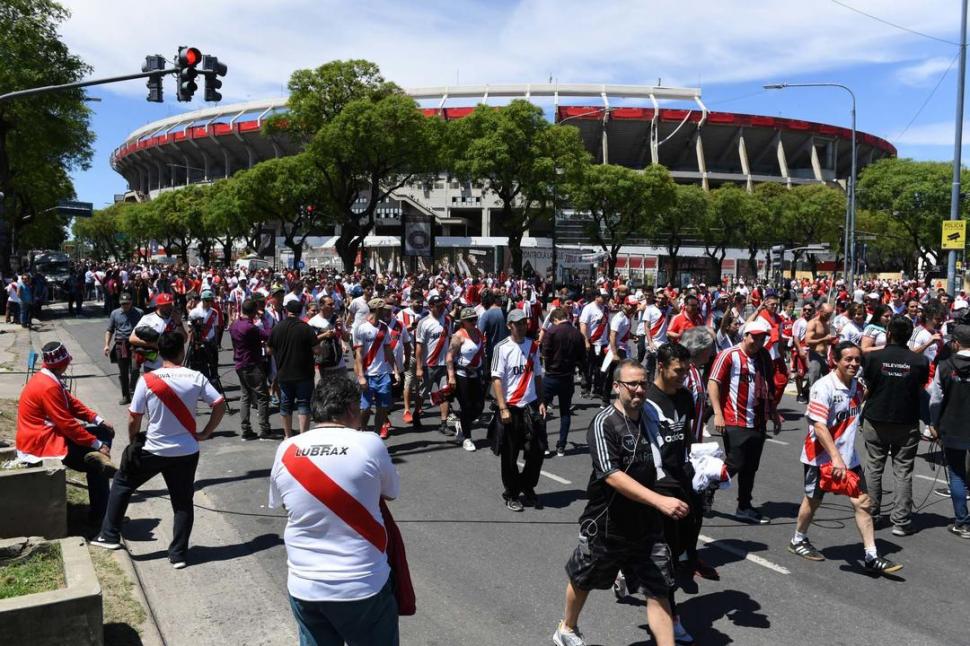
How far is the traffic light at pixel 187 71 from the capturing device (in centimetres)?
1461

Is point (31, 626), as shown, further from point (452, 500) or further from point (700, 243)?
point (700, 243)

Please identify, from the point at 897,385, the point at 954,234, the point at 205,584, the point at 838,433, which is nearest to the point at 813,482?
the point at 838,433

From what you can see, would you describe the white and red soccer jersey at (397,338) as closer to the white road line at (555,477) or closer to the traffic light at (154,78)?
the white road line at (555,477)

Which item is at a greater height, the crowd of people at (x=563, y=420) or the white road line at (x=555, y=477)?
the crowd of people at (x=563, y=420)

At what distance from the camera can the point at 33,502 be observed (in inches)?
210

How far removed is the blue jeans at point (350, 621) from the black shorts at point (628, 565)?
1.26 metres

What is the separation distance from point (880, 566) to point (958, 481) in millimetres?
1529

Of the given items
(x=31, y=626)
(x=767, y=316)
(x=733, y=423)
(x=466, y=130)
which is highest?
(x=466, y=130)

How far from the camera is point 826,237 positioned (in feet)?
198

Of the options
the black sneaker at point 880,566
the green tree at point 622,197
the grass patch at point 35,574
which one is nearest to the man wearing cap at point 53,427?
the grass patch at point 35,574

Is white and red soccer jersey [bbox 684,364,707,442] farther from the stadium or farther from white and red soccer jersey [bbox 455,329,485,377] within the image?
the stadium

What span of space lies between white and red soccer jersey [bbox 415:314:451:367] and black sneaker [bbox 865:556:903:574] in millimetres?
6034

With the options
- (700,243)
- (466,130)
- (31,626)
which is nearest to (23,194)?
(466,130)

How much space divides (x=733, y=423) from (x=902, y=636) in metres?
2.08
